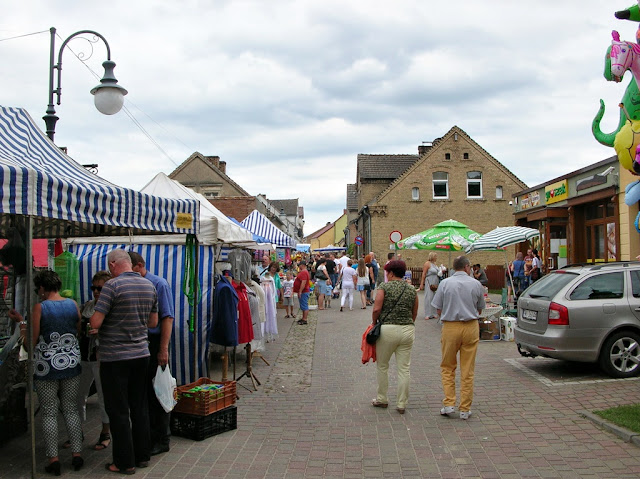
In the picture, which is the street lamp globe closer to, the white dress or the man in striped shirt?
the white dress

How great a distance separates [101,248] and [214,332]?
8.67 ft

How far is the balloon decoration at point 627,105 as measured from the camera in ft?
26.4

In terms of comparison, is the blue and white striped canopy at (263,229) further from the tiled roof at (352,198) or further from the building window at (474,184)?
the tiled roof at (352,198)

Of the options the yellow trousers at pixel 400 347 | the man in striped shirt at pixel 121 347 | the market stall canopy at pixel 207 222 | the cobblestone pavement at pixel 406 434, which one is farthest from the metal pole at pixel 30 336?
the yellow trousers at pixel 400 347

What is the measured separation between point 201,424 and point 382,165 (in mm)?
42683

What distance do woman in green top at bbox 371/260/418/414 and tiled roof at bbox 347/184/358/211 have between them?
183 feet

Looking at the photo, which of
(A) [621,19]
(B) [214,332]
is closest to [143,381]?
(B) [214,332]

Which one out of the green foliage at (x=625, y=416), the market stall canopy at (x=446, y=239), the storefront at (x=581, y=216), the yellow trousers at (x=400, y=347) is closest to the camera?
the green foliage at (x=625, y=416)

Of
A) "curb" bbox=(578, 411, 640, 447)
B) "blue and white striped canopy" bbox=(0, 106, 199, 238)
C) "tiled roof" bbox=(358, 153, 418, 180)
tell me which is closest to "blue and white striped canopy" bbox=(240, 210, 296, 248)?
"blue and white striped canopy" bbox=(0, 106, 199, 238)

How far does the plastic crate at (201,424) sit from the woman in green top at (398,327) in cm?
191

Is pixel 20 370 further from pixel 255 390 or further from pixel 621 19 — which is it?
pixel 621 19

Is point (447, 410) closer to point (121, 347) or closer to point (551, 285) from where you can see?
point (551, 285)

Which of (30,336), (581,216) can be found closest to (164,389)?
(30,336)

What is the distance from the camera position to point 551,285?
30.4 ft
